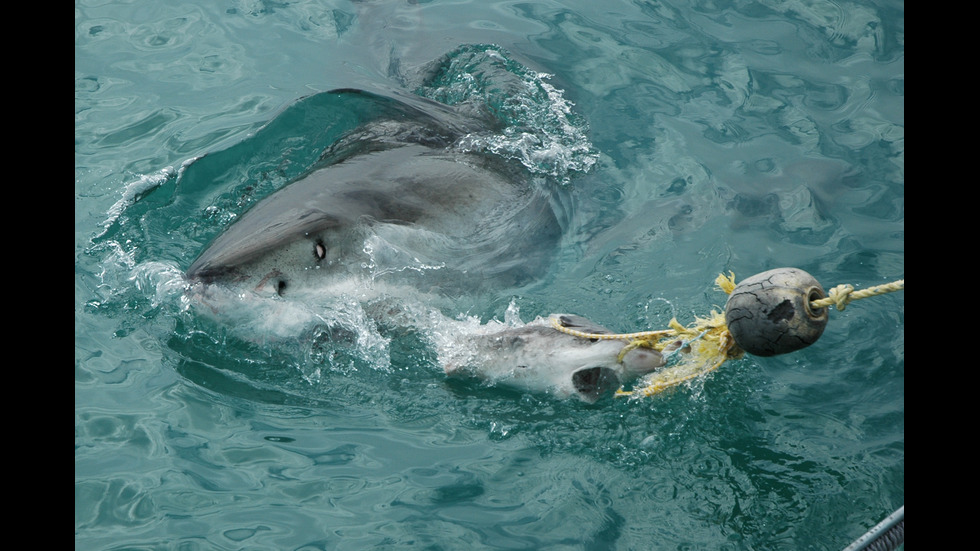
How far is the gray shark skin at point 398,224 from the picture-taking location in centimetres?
350

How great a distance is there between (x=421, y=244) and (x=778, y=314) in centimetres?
166

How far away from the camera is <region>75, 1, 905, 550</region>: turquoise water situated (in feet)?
10.4

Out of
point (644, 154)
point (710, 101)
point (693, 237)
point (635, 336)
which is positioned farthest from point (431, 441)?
point (710, 101)

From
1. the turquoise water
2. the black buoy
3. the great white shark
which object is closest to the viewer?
the black buoy

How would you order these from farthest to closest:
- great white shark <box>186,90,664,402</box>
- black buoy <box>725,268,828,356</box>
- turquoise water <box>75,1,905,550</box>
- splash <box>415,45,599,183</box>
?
1. splash <box>415,45,599,183</box>
2. great white shark <box>186,90,664,402</box>
3. turquoise water <box>75,1,905,550</box>
4. black buoy <box>725,268,828,356</box>

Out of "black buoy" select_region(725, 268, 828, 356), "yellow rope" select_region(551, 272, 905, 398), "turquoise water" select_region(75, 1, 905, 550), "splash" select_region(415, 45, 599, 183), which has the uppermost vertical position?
"black buoy" select_region(725, 268, 828, 356)

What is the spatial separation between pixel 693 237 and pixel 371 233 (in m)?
1.86

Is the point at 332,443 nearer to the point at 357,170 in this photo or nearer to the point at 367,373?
the point at 367,373

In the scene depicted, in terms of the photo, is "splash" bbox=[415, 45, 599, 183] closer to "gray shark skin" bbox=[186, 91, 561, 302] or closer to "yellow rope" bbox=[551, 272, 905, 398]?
"gray shark skin" bbox=[186, 91, 561, 302]

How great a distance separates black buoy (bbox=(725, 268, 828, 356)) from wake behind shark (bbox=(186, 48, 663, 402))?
56cm

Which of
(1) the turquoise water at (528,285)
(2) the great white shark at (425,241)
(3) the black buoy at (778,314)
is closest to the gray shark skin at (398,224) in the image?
(2) the great white shark at (425,241)

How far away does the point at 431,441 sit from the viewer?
3.47m

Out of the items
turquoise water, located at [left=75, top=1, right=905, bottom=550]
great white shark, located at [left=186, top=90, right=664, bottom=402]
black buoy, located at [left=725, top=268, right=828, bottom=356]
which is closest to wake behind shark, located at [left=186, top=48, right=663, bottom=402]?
great white shark, located at [left=186, top=90, right=664, bottom=402]

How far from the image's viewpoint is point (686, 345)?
3.33 m
